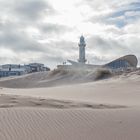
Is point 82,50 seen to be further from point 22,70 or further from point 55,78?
point 55,78

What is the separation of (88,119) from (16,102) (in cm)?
215

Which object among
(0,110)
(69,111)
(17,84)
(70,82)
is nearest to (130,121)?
(69,111)

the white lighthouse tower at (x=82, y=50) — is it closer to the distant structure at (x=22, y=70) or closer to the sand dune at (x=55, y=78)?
the distant structure at (x=22, y=70)

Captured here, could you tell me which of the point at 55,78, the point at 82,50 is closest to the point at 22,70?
the point at 82,50

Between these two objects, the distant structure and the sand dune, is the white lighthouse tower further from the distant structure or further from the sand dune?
the sand dune

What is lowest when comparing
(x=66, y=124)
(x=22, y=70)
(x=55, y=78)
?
(x=66, y=124)

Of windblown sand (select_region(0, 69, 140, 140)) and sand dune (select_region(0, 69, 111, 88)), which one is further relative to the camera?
sand dune (select_region(0, 69, 111, 88))

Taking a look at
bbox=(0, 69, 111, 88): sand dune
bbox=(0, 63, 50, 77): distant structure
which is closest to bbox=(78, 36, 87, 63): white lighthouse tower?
bbox=(0, 63, 50, 77): distant structure

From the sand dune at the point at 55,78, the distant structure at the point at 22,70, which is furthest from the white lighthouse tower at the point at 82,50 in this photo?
the sand dune at the point at 55,78

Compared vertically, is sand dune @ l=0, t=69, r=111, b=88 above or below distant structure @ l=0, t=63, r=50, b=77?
below

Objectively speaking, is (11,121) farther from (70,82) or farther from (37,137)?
(70,82)

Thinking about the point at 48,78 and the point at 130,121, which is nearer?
the point at 130,121

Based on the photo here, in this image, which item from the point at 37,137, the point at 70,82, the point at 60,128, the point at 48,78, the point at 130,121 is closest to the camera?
the point at 37,137

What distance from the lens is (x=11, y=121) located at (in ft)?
19.8
